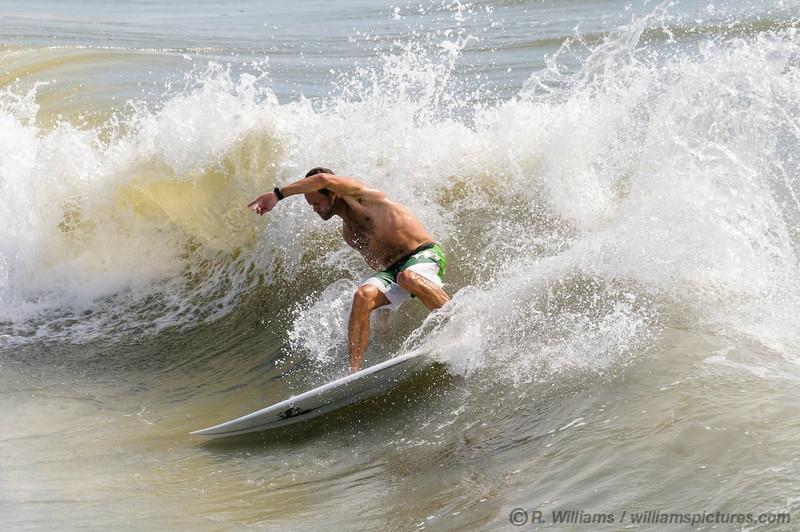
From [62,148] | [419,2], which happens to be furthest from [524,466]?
[419,2]

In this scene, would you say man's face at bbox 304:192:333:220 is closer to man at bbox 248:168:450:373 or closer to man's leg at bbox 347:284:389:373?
man at bbox 248:168:450:373

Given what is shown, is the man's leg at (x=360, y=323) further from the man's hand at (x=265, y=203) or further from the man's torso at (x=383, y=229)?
the man's hand at (x=265, y=203)

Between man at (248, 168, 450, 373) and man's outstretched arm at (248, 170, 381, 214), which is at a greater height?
man's outstretched arm at (248, 170, 381, 214)

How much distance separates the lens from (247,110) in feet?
31.9

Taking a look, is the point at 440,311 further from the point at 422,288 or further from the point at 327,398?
the point at 327,398

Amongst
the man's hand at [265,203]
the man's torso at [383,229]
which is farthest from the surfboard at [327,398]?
the man's hand at [265,203]

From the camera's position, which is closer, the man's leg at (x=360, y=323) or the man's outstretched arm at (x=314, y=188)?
the man's leg at (x=360, y=323)

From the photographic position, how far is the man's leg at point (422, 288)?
21.0ft

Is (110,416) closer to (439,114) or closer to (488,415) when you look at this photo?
(488,415)

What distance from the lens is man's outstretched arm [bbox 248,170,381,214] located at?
21.0ft

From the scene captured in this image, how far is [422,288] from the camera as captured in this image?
6.41 m

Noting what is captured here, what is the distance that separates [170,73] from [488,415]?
1032cm

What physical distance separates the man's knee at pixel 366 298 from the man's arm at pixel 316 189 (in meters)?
0.74

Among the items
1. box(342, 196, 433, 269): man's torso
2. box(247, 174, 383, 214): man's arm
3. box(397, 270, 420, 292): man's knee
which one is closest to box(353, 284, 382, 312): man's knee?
box(397, 270, 420, 292): man's knee
